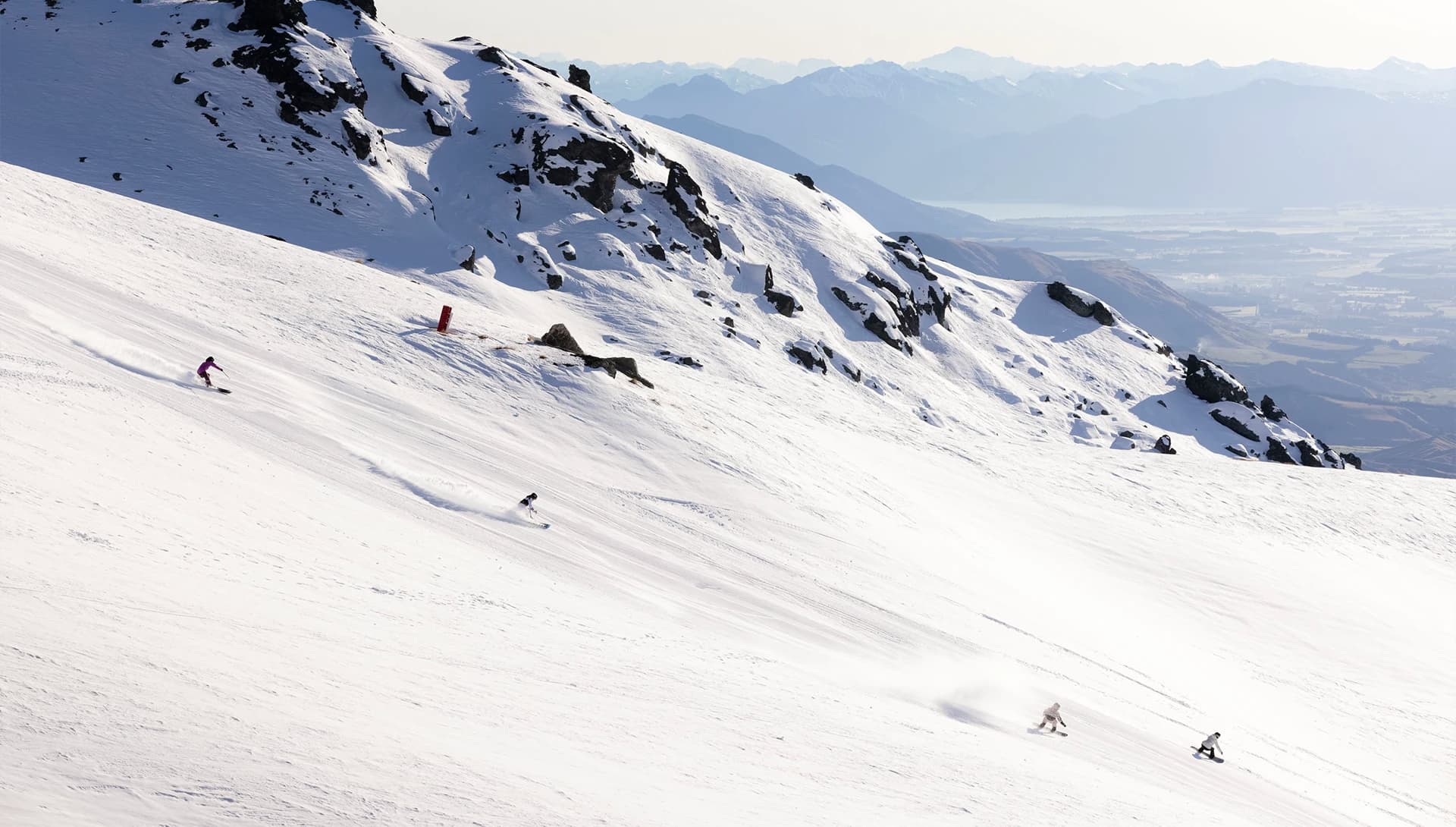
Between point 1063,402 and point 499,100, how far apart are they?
144 ft

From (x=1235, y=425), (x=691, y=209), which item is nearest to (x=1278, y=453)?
(x=1235, y=425)

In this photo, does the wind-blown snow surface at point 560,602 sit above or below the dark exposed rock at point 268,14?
below

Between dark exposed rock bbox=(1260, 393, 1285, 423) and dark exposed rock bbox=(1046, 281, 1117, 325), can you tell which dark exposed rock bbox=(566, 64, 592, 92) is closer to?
dark exposed rock bbox=(1046, 281, 1117, 325)

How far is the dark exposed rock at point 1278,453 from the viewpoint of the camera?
2704 inches

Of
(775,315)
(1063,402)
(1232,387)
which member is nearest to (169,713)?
(775,315)

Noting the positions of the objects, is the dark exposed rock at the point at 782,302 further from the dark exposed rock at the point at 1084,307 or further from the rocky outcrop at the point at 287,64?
the dark exposed rock at the point at 1084,307

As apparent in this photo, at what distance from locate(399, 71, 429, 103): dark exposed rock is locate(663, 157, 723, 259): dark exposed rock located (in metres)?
16.4

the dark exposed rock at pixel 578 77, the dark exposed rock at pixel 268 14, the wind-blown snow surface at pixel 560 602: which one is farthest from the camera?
the dark exposed rock at pixel 578 77

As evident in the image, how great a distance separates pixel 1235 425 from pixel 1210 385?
15.6 feet

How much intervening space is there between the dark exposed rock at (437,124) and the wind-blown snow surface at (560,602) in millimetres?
24925

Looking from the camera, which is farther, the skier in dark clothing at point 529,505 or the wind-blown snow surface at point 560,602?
the skier in dark clothing at point 529,505

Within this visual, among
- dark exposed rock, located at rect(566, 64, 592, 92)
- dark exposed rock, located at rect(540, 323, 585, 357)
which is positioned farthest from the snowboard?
dark exposed rock, located at rect(566, 64, 592, 92)

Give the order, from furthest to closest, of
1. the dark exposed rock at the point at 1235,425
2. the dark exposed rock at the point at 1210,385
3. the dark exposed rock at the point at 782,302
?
the dark exposed rock at the point at 1210,385, the dark exposed rock at the point at 1235,425, the dark exposed rock at the point at 782,302

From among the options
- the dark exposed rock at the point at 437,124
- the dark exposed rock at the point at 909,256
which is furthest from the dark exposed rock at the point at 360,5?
the dark exposed rock at the point at 909,256
